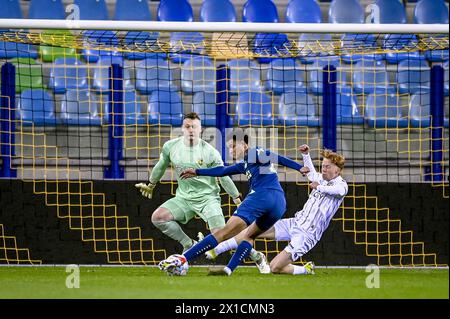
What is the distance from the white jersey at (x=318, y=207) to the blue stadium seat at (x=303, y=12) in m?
3.76

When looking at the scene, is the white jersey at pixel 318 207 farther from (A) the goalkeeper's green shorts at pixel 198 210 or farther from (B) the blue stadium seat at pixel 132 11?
(B) the blue stadium seat at pixel 132 11

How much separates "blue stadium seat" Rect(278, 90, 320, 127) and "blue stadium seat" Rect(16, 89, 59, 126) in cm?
260

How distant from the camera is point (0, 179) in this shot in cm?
982

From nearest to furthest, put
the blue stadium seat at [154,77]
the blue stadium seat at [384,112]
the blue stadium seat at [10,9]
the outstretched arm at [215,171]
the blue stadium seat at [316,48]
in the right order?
the outstretched arm at [215,171] < the blue stadium seat at [316,48] < the blue stadium seat at [384,112] < the blue stadium seat at [154,77] < the blue stadium seat at [10,9]

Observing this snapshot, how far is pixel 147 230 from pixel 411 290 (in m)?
3.40

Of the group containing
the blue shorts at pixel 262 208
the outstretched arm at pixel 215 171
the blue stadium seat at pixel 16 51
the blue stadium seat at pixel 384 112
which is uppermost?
the blue stadium seat at pixel 16 51

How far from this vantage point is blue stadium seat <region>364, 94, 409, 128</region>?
11.2 metres

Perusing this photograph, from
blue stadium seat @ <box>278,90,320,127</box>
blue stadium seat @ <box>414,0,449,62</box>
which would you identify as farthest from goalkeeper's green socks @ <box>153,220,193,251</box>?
blue stadium seat @ <box>414,0,449,62</box>

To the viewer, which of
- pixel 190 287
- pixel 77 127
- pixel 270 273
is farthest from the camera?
pixel 77 127

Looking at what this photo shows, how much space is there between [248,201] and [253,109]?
2946 mm

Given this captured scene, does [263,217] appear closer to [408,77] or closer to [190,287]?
[190,287]

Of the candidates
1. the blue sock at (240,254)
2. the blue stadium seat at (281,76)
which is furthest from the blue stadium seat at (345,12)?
the blue sock at (240,254)

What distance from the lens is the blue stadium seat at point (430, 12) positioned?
12.5 meters

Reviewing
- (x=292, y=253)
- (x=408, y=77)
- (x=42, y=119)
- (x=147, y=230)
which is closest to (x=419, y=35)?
(x=408, y=77)
